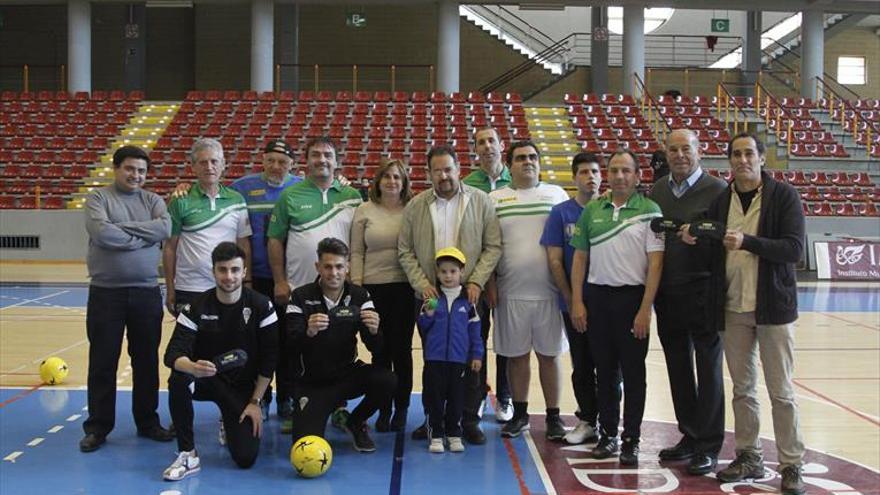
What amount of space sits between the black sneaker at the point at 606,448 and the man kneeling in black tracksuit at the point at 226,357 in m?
1.92

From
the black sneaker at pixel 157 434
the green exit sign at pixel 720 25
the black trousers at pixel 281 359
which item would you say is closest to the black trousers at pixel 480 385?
the black trousers at pixel 281 359

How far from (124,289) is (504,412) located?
102 inches

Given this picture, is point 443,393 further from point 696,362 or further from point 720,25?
point 720,25

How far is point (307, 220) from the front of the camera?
5.13m

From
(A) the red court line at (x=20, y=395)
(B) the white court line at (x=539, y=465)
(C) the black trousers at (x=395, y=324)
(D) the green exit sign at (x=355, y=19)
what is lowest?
(A) the red court line at (x=20, y=395)

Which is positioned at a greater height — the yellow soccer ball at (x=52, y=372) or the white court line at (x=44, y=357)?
the yellow soccer ball at (x=52, y=372)

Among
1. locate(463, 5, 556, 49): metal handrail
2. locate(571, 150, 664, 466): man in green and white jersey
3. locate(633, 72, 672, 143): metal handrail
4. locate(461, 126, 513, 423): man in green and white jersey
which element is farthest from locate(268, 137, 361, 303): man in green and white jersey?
locate(463, 5, 556, 49): metal handrail

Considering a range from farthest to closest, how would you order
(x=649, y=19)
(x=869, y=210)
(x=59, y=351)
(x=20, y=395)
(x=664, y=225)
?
(x=649, y=19) → (x=869, y=210) → (x=59, y=351) → (x=20, y=395) → (x=664, y=225)

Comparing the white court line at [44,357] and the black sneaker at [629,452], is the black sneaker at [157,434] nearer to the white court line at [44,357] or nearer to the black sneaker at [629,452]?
the white court line at [44,357]

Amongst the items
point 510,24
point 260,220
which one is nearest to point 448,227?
point 260,220

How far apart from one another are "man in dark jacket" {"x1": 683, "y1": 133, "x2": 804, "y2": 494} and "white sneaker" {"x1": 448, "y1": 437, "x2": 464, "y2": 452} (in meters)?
1.45

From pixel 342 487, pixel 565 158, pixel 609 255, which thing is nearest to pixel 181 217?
pixel 342 487

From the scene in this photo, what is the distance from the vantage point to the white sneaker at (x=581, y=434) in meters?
5.01

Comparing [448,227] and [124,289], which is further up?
[448,227]
